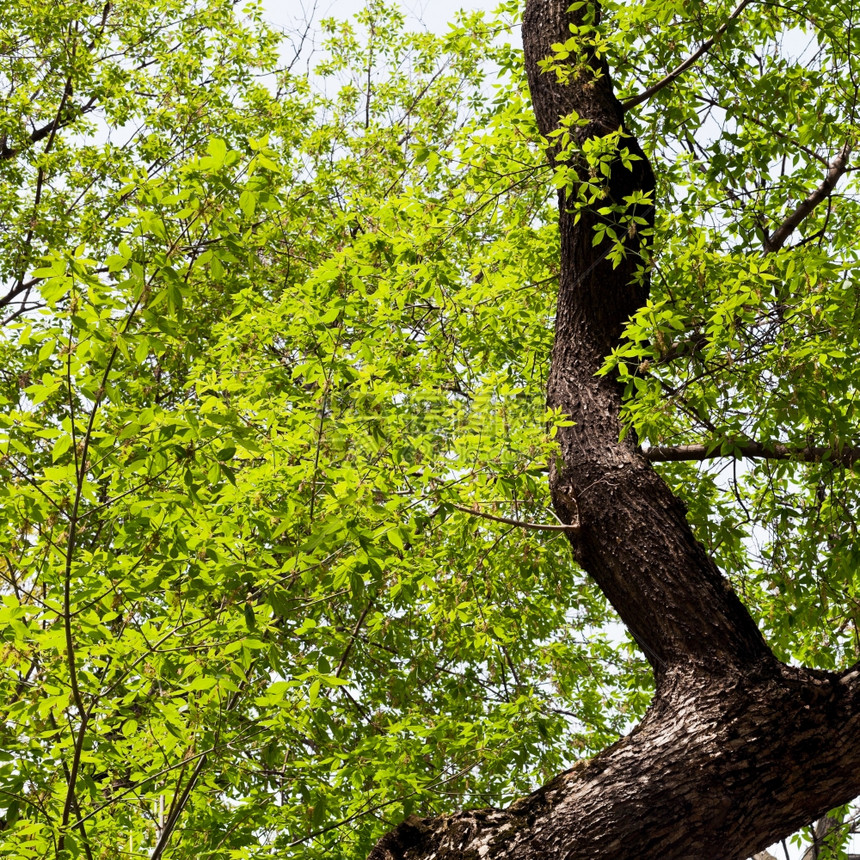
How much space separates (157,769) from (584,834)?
2039 mm

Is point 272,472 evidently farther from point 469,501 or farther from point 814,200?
point 814,200

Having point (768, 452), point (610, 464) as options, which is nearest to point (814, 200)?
point (768, 452)

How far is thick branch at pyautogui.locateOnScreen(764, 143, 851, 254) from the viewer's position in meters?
5.30

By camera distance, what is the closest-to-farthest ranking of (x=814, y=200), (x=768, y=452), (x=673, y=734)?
(x=673, y=734) → (x=768, y=452) → (x=814, y=200)

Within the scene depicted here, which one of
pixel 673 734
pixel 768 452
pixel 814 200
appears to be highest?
pixel 814 200

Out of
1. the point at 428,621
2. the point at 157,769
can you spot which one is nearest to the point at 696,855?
the point at 157,769

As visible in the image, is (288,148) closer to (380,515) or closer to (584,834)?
(380,515)

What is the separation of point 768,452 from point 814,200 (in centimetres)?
180

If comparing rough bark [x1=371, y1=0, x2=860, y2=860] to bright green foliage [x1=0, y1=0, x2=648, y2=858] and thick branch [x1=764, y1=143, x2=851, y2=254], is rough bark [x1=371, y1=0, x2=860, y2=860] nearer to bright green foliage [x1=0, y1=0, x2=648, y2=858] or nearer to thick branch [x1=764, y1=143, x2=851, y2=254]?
bright green foliage [x1=0, y1=0, x2=648, y2=858]

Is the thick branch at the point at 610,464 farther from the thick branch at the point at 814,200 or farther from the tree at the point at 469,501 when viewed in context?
the thick branch at the point at 814,200

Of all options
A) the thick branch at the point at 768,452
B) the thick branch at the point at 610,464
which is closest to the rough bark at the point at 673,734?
the thick branch at the point at 610,464

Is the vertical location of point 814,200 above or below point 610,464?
above

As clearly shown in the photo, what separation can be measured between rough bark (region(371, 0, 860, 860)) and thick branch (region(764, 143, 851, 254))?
215cm

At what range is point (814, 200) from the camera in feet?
17.6
